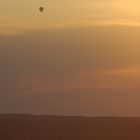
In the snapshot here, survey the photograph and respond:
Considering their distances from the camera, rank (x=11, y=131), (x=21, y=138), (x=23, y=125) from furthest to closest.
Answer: (x=23, y=125) < (x=11, y=131) < (x=21, y=138)

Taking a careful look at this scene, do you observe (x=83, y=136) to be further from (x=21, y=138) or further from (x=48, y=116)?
(x=48, y=116)

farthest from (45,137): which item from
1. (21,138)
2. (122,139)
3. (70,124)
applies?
(70,124)

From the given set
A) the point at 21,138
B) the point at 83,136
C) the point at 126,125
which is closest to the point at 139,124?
the point at 126,125

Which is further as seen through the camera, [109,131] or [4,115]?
[4,115]

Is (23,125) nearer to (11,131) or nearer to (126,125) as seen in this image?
(11,131)

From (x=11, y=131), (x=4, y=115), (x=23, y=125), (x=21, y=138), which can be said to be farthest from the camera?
(x=4, y=115)

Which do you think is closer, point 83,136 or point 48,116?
point 83,136
